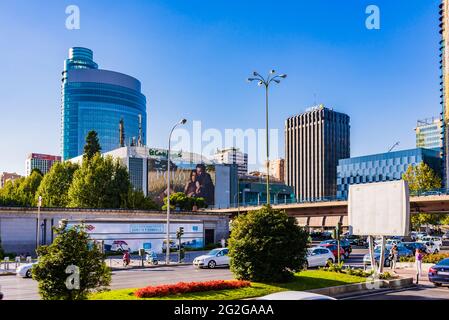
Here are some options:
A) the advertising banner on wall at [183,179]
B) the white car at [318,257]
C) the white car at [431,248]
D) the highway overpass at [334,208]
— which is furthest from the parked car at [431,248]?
the advertising banner on wall at [183,179]

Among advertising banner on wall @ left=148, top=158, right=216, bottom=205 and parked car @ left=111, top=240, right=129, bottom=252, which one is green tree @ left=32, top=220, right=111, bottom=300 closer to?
parked car @ left=111, top=240, right=129, bottom=252

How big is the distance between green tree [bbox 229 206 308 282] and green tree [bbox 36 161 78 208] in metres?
60.6

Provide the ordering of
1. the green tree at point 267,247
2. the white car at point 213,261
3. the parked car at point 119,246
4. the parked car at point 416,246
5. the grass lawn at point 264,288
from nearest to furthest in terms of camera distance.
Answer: the grass lawn at point 264,288
the green tree at point 267,247
the white car at point 213,261
the parked car at point 119,246
the parked car at point 416,246

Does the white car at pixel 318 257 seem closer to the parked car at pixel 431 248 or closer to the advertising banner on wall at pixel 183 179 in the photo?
the parked car at pixel 431 248

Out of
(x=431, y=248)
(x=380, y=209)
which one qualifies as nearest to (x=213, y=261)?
(x=380, y=209)

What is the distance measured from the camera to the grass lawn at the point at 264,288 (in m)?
17.1

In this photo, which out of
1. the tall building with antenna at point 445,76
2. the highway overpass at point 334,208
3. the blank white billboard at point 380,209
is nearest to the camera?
the blank white billboard at point 380,209

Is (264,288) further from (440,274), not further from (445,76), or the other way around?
(445,76)

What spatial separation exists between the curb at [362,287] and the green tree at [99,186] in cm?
5229

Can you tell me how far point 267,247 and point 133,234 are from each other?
98.5 feet

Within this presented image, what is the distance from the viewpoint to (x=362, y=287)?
22.4 metres
